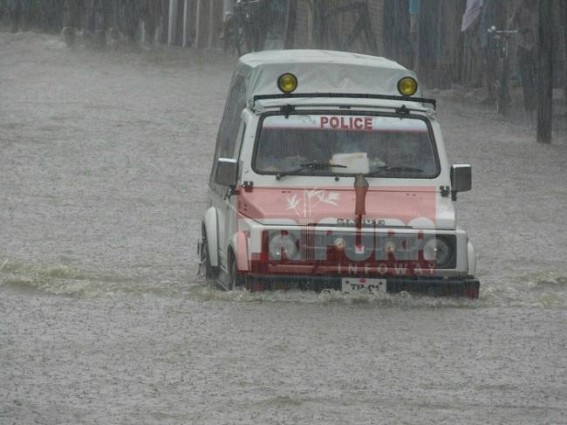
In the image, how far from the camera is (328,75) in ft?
44.2

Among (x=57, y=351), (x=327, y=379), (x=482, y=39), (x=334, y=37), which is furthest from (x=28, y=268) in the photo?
(x=334, y=37)

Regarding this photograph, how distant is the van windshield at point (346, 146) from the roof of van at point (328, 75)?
68cm

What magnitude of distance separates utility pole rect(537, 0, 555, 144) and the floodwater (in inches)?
20.7

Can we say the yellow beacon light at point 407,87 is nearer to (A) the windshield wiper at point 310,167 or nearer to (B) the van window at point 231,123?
(A) the windshield wiper at point 310,167

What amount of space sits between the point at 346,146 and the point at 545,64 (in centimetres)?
1286

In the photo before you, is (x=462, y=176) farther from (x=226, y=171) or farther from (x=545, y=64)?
(x=545, y=64)

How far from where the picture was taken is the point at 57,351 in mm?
10156

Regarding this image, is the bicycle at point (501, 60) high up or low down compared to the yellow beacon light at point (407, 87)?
down

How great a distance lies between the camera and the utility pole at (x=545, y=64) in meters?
24.6

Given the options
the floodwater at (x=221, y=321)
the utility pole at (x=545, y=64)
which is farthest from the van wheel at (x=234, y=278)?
the utility pole at (x=545, y=64)

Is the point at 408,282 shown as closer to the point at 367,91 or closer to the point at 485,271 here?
the point at 367,91

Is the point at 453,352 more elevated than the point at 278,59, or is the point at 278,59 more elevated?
the point at 278,59

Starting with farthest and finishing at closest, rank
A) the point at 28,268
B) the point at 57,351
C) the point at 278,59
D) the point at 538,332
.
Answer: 1. the point at 28,268
2. the point at 278,59
3. the point at 538,332
4. the point at 57,351

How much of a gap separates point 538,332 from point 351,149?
206cm
